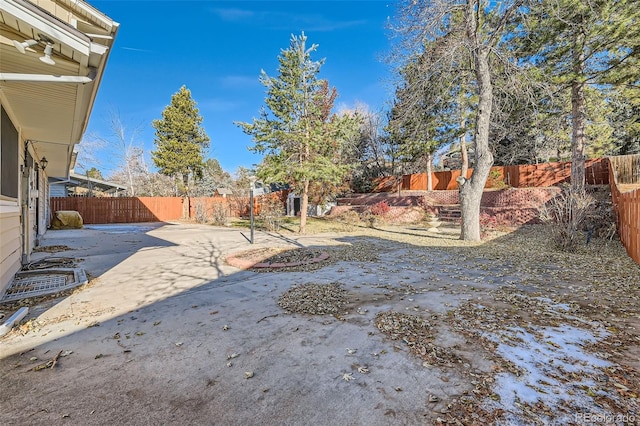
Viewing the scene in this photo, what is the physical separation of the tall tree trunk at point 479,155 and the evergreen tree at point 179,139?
2138cm

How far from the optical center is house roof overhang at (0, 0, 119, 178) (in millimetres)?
2598

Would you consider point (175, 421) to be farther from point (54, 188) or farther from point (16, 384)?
point (54, 188)

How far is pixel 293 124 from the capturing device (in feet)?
36.7

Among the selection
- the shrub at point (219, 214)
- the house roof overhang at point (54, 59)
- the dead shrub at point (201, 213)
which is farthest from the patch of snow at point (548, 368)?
the dead shrub at point (201, 213)

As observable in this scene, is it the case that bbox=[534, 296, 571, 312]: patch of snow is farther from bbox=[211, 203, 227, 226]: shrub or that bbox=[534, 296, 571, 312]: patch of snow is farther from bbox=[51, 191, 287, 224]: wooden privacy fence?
bbox=[51, 191, 287, 224]: wooden privacy fence

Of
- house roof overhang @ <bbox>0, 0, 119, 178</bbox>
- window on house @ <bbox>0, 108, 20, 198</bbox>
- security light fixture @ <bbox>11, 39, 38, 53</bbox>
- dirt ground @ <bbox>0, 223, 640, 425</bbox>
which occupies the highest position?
house roof overhang @ <bbox>0, 0, 119, 178</bbox>

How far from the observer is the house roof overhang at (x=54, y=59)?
2.60m

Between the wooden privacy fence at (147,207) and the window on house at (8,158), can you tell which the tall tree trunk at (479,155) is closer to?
the window on house at (8,158)

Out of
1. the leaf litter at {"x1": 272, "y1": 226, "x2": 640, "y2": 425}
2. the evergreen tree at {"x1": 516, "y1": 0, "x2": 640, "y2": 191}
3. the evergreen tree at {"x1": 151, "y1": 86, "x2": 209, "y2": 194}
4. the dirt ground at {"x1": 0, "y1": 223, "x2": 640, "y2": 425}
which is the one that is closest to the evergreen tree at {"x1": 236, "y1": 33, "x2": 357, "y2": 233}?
the leaf litter at {"x1": 272, "y1": 226, "x2": 640, "y2": 425}

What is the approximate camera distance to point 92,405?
1.82 metres

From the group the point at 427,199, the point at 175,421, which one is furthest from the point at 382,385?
the point at 427,199

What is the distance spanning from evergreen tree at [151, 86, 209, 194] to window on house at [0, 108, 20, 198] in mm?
19520

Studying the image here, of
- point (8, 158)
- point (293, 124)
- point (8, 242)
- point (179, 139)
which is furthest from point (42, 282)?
point (179, 139)

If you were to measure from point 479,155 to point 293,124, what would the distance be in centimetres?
648
